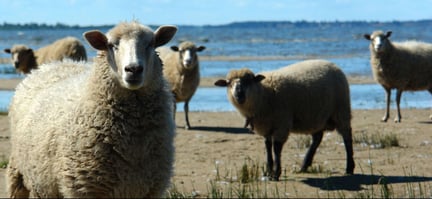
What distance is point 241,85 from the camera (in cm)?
966

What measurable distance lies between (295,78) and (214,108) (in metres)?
8.65

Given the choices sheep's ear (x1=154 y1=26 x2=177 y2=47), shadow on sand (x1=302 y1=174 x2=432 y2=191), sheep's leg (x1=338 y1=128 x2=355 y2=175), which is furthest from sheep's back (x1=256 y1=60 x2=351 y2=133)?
sheep's ear (x1=154 y1=26 x2=177 y2=47)

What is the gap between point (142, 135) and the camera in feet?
17.6

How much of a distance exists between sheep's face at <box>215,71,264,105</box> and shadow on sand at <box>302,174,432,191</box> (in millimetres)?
1361

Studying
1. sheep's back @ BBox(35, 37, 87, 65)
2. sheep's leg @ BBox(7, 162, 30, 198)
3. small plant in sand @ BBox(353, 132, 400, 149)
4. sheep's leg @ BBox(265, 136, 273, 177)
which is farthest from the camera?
sheep's back @ BBox(35, 37, 87, 65)

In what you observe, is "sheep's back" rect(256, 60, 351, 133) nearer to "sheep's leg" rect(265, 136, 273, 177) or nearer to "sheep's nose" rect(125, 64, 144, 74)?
"sheep's leg" rect(265, 136, 273, 177)

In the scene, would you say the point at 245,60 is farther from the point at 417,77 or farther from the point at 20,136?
the point at 20,136

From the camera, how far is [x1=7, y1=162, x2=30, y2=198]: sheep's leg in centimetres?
639

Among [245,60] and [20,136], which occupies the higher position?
[20,136]

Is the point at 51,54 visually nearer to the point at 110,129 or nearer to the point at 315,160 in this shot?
the point at 315,160

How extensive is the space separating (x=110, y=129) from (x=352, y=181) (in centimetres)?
466

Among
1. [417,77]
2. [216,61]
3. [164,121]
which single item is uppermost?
[164,121]

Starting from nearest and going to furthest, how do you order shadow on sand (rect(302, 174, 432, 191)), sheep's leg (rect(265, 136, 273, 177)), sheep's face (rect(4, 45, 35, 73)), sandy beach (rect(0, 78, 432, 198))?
sandy beach (rect(0, 78, 432, 198)), shadow on sand (rect(302, 174, 432, 191)), sheep's leg (rect(265, 136, 273, 177)), sheep's face (rect(4, 45, 35, 73))

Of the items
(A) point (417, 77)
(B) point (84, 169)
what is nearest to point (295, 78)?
(B) point (84, 169)
